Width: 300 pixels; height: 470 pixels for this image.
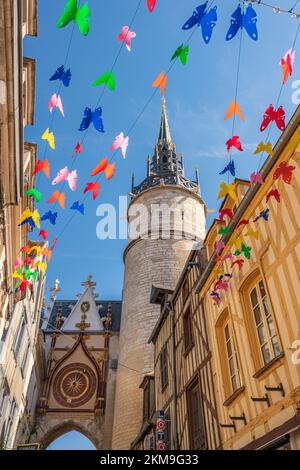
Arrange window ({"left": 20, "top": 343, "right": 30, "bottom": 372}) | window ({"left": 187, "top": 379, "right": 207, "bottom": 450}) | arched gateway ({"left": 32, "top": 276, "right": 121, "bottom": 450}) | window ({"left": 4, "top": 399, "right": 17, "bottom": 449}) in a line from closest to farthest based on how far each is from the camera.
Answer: window ({"left": 187, "top": 379, "right": 207, "bottom": 450}), window ({"left": 4, "top": 399, "right": 17, "bottom": 449}), window ({"left": 20, "top": 343, "right": 30, "bottom": 372}), arched gateway ({"left": 32, "top": 276, "right": 121, "bottom": 450})

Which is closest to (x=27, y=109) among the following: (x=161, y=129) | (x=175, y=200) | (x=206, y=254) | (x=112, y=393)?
(x=206, y=254)

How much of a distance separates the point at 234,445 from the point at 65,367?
15925 millimetres

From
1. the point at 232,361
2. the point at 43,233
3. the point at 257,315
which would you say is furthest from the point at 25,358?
the point at 257,315

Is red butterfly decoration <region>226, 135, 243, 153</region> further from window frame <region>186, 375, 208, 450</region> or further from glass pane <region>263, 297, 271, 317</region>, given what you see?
window frame <region>186, 375, 208, 450</region>

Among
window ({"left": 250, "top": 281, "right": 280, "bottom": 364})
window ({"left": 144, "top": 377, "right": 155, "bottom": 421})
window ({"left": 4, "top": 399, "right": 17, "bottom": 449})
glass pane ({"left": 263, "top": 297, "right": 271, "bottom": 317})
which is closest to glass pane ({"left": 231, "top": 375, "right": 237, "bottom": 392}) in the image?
window ({"left": 250, "top": 281, "right": 280, "bottom": 364})

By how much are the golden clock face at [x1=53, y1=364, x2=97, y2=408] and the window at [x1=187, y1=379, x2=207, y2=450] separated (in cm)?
1258

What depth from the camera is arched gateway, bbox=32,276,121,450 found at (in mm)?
17578

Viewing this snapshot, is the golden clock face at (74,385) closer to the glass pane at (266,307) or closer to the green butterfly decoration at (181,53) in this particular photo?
the glass pane at (266,307)

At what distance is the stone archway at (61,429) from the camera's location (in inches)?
677

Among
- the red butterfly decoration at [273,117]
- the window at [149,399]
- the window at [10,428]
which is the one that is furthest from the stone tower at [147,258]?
the red butterfly decoration at [273,117]

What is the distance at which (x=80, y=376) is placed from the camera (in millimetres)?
19281

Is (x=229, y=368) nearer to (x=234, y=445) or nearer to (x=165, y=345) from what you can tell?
(x=234, y=445)

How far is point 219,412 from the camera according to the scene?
5.85 m

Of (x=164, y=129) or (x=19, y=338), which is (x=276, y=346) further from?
(x=164, y=129)
